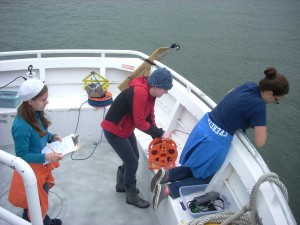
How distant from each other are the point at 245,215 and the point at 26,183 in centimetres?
155

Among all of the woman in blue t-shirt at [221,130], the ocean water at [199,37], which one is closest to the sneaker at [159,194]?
the woman in blue t-shirt at [221,130]

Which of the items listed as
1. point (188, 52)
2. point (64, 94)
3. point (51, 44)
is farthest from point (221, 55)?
point (64, 94)

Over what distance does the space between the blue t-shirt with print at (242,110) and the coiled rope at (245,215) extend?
0.57m

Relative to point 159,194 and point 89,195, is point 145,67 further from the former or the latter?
point 159,194

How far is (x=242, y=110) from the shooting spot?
2500mm

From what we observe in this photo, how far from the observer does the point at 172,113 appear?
3.96 meters

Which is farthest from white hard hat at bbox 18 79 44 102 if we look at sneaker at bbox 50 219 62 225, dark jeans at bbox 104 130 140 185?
sneaker at bbox 50 219 62 225

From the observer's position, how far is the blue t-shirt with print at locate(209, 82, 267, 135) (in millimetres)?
2449

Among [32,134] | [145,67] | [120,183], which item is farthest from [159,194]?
[145,67]

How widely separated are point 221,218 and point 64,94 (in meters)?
3.41

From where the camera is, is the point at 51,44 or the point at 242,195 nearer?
the point at 242,195

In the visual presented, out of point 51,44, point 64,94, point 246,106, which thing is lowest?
point 51,44

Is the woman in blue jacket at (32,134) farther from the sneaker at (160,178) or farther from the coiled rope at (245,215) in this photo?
the coiled rope at (245,215)

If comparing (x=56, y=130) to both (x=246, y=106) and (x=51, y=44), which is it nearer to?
(x=246, y=106)
